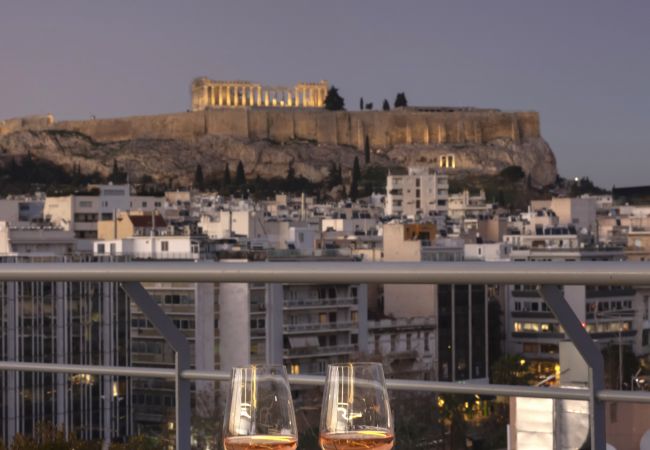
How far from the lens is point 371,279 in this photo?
2062 mm

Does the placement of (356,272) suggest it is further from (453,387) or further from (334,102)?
(334,102)

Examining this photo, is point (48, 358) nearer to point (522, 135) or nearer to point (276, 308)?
point (276, 308)

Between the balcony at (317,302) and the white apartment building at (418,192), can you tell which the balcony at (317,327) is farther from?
the white apartment building at (418,192)

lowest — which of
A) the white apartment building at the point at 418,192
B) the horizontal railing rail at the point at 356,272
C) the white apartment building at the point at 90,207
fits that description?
the horizontal railing rail at the point at 356,272

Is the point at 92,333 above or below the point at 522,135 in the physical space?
below

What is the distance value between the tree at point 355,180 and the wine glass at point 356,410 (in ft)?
228

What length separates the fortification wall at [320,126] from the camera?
8194cm

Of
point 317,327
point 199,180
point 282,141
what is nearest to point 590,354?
point 317,327

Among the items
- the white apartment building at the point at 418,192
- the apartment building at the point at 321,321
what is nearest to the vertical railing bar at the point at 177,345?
the apartment building at the point at 321,321

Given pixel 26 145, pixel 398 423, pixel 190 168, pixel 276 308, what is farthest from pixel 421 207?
pixel 398 423

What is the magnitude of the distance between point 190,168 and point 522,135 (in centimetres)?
1835

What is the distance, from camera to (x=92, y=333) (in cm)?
2500

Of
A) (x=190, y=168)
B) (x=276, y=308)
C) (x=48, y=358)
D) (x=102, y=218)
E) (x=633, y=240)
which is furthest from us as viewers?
(x=190, y=168)

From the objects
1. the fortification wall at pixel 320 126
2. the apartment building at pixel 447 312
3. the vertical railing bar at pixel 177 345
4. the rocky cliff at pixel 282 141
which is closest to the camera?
the vertical railing bar at pixel 177 345
